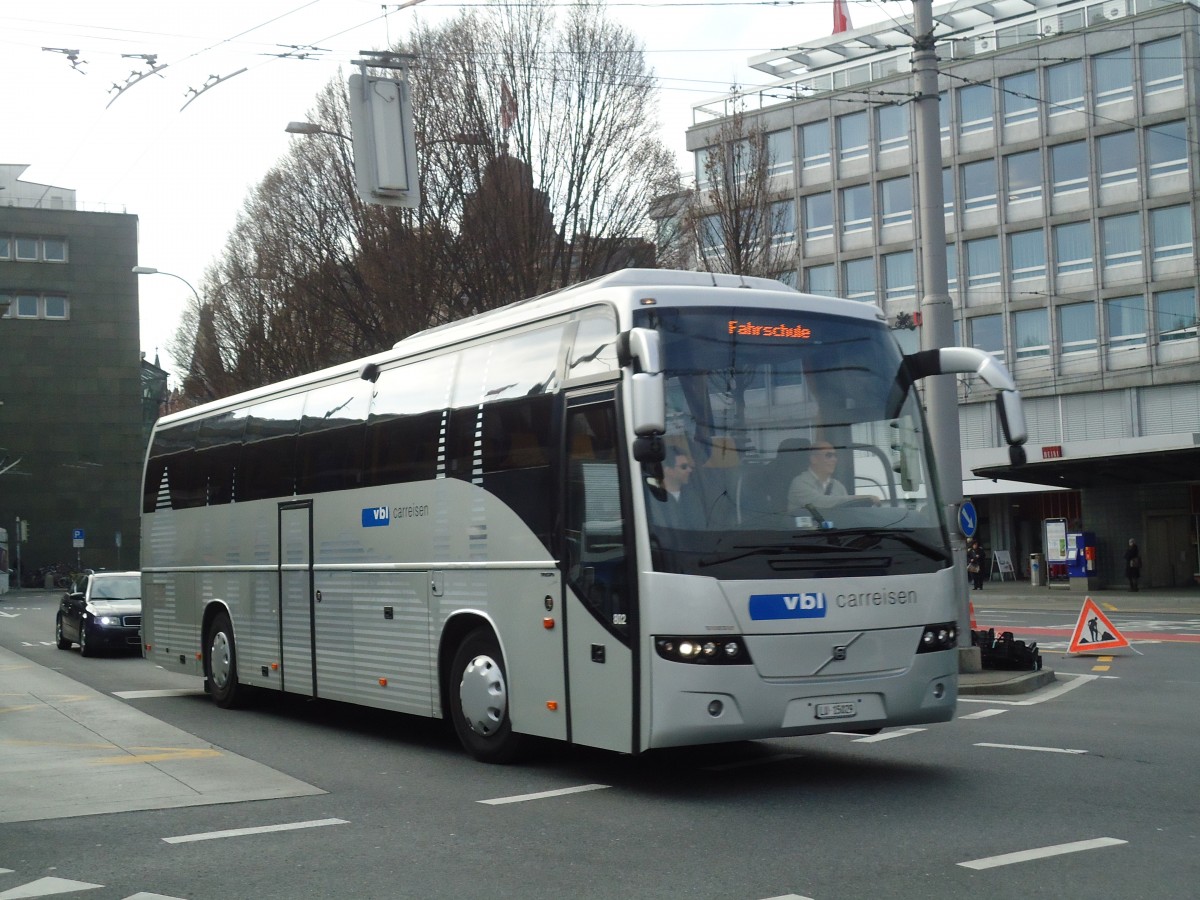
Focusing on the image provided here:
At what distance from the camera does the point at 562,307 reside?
10.4 meters

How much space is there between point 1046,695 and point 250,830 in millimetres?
9902

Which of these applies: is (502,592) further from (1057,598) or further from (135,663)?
(1057,598)

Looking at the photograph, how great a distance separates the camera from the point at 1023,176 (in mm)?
49625

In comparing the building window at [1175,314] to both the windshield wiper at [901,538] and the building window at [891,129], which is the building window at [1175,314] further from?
the windshield wiper at [901,538]

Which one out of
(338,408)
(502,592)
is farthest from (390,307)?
(502,592)

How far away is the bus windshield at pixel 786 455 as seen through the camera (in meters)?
9.04

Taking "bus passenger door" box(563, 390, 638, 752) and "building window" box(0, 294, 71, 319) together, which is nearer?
"bus passenger door" box(563, 390, 638, 752)

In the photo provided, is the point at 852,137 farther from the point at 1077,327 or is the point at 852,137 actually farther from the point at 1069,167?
the point at 1077,327

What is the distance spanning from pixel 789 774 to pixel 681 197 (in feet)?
67.3

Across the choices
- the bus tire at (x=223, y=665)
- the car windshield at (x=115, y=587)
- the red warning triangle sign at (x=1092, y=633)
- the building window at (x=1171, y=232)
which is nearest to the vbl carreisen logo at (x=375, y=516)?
the bus tire at (x=223, y=665)

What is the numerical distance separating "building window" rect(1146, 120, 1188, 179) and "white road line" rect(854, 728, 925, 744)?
3808 cm

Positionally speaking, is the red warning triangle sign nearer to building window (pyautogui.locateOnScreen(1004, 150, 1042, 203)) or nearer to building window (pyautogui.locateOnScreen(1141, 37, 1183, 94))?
building window (pyautogui.locateOnScreen(1141, 37, 1183, 94))

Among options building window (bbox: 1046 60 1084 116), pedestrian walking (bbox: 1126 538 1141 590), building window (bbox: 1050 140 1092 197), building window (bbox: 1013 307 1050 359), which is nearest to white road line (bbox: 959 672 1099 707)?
pedestrian walking (bbox: 1126 538 1141 590)

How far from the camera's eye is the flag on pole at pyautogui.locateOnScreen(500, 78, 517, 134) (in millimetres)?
28188
